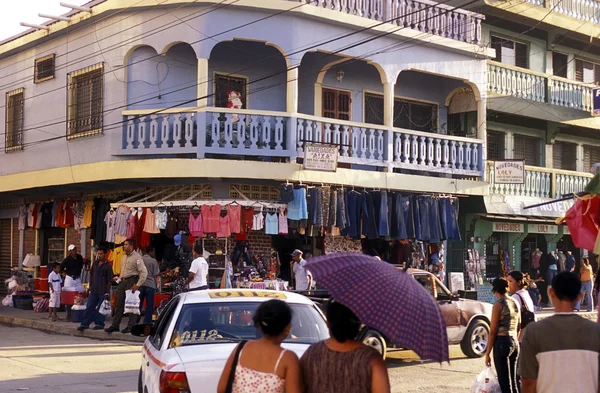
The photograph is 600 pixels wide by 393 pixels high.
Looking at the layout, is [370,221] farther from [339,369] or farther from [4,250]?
[339,369]

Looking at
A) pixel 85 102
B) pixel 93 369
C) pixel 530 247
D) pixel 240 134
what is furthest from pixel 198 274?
pixel 530 247

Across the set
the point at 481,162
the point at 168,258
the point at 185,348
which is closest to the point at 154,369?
the point at 185,348

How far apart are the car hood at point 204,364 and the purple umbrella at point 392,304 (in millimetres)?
2207

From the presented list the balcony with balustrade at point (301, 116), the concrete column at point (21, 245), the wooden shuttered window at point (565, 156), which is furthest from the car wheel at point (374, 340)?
the wooden shuttered window at point (565, 156)

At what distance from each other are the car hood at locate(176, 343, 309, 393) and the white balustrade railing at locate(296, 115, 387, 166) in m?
12.3

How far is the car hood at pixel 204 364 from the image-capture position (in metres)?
6.60

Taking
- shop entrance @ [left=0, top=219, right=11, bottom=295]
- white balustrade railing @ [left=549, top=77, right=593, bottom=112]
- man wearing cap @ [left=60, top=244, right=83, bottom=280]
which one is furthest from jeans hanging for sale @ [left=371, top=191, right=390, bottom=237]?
shop entrance @ [left=0, top=219, right=11, bottom=295]

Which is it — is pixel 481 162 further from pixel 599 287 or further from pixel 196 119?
pixel 599 287

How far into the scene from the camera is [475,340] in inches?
593

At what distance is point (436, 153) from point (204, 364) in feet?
52.9

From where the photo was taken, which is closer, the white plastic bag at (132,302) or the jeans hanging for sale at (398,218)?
the white plastic bag at (132,302)

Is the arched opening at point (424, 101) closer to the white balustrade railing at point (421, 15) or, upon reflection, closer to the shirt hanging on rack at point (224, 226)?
the white balustrade railing at point (421, 15)

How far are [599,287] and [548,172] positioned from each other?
19.3 meters

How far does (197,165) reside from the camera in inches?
728
